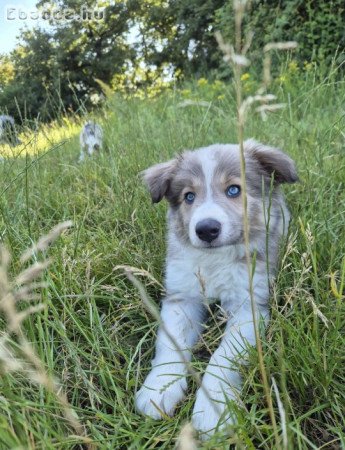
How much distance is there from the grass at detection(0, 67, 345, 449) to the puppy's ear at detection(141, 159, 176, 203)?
0.81 feet

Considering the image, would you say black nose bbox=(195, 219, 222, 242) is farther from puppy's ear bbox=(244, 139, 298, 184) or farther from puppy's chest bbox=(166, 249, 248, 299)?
puppy's ear bbox=(244, 139, 298, 184)

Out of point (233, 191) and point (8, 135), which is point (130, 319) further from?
point (8, 135)

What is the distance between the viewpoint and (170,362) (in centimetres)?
170

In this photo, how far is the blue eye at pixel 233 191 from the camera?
2527 millimetres

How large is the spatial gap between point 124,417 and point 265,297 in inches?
37.9

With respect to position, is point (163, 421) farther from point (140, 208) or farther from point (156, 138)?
point (156, 138)

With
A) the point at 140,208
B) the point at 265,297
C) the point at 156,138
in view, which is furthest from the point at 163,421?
the point at 156,138

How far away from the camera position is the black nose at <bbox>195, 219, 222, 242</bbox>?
2291 mm

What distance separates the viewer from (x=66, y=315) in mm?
2139

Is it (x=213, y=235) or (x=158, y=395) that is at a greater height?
(x=213, y=235)

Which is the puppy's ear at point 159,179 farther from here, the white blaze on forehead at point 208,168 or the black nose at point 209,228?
the black nose at point 209,228

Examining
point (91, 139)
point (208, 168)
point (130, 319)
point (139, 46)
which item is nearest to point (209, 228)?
point (208, 168)

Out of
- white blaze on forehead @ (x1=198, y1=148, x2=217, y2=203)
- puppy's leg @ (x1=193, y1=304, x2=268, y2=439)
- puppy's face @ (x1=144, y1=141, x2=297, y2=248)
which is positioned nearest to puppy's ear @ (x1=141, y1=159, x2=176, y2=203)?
puppy's face @ (x1=144, y1=141, x2=297, y2=248)

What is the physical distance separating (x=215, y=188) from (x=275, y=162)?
1.34 feet
